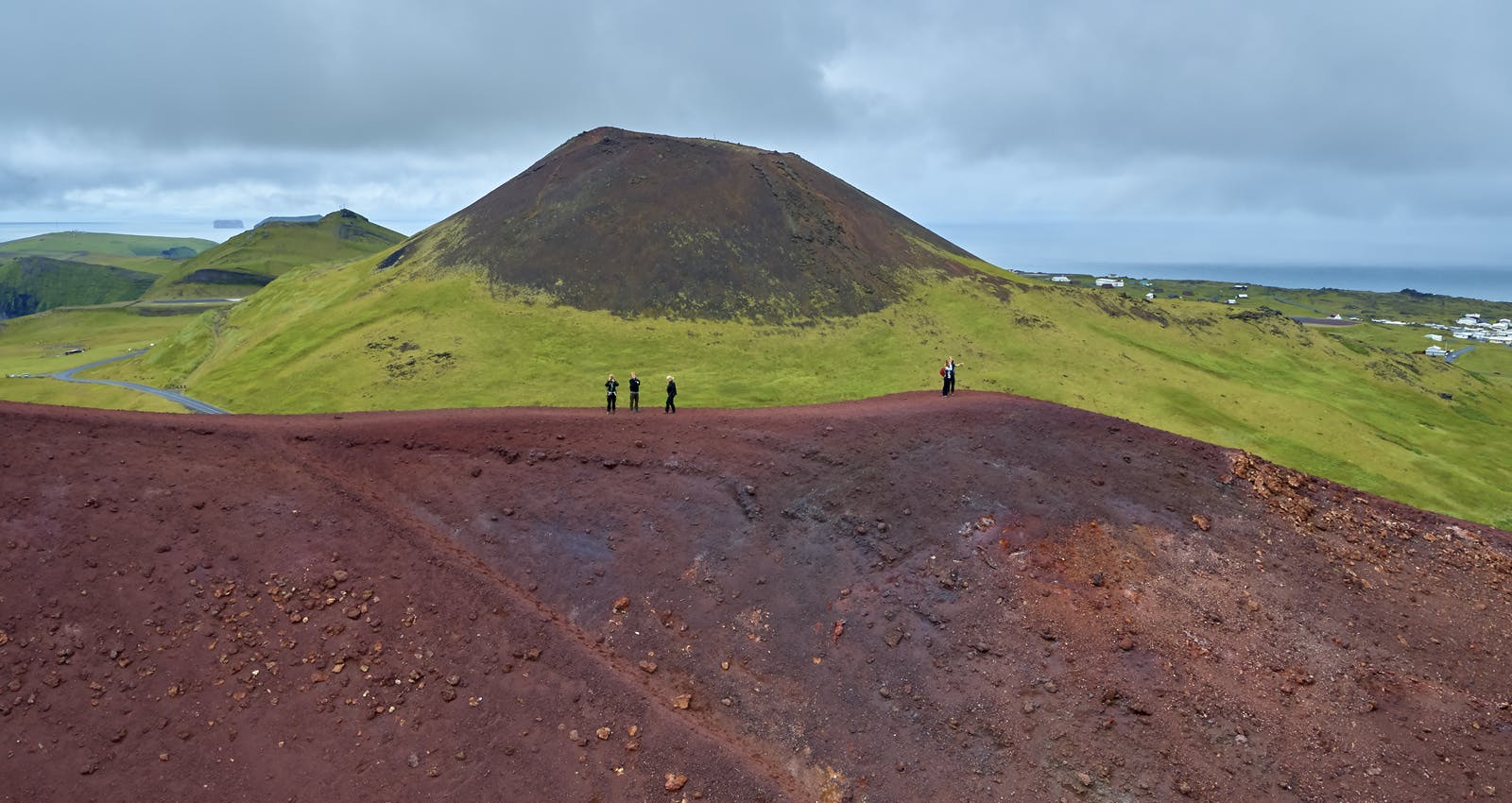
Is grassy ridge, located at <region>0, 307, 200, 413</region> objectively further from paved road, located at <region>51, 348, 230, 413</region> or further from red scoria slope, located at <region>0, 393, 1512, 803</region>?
red scoria slope, located at <region>0, 393, 1512, 803</region>

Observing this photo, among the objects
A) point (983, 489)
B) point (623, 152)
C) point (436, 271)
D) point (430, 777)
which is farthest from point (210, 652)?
point (623, 152)

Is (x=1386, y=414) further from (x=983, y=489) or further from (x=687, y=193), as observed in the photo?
(x=687, y=193)

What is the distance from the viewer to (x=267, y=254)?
531ft

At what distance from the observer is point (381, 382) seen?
123ft

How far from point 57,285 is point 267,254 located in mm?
55830

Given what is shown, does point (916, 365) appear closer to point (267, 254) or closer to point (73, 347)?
point (73, 347)

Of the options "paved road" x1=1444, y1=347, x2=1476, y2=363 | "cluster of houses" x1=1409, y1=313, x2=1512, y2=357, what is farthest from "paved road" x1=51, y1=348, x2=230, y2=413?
"cluster of houses" x1=1409, y1=313, x2=1512, y2=357

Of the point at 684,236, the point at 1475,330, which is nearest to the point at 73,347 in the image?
the point at 684,236

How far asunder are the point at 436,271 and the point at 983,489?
1768 inches

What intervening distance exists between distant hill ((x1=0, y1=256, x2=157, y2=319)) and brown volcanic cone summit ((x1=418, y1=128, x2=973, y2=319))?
164822mm

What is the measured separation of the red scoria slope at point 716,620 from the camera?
632 inches

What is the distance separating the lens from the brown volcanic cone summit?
4875cm

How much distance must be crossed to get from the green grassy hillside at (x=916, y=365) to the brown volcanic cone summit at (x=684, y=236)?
2.62m

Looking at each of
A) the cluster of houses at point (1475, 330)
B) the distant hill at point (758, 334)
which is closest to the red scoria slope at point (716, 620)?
the distant hill at point (758, 334)
